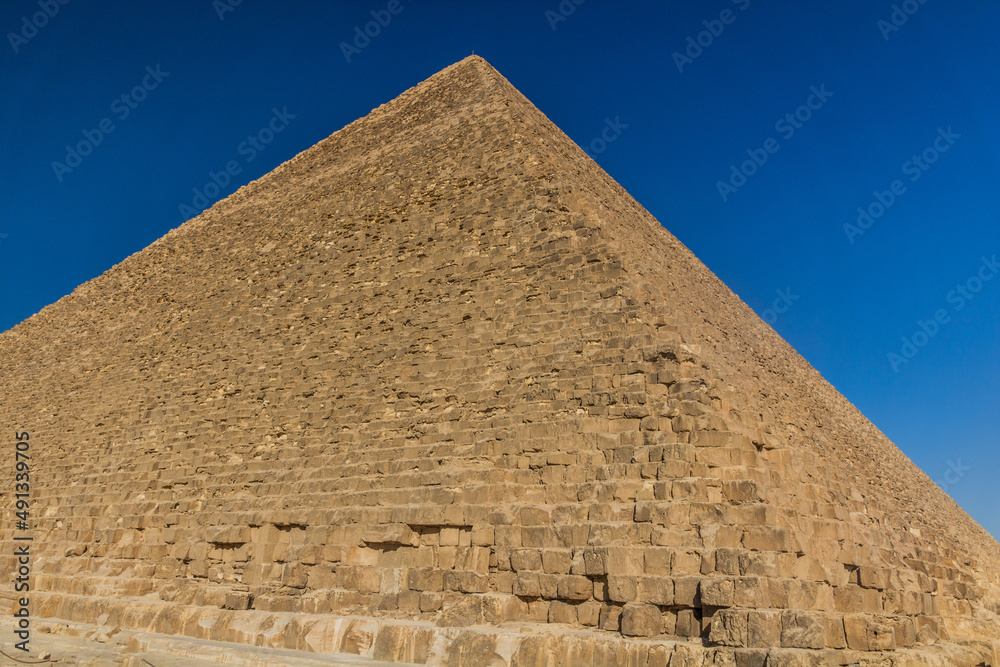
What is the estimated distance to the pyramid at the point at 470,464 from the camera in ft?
18.3

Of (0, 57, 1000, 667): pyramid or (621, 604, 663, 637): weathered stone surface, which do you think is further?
(0, 57, 1000, 667): pyramid

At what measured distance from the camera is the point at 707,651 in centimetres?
491

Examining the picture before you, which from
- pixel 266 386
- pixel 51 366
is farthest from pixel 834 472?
pixel 51 366

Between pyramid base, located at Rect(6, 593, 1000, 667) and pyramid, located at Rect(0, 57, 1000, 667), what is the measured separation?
0.03m

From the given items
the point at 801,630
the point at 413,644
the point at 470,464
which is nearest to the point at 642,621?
the point at 801,630

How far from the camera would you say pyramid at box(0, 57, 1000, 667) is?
18.3 feet

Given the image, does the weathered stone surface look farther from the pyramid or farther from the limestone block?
the limestone block

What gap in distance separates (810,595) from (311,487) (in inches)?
203

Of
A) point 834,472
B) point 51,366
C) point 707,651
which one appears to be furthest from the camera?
point 51,366

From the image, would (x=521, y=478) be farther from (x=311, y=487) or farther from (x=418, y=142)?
(x=418, y=142)

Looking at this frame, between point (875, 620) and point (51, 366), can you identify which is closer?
point (875, 620)

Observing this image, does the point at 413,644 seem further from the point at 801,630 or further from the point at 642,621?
the point at 801,630

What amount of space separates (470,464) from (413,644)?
1.73 m

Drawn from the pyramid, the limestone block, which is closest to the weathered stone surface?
the pyramid
